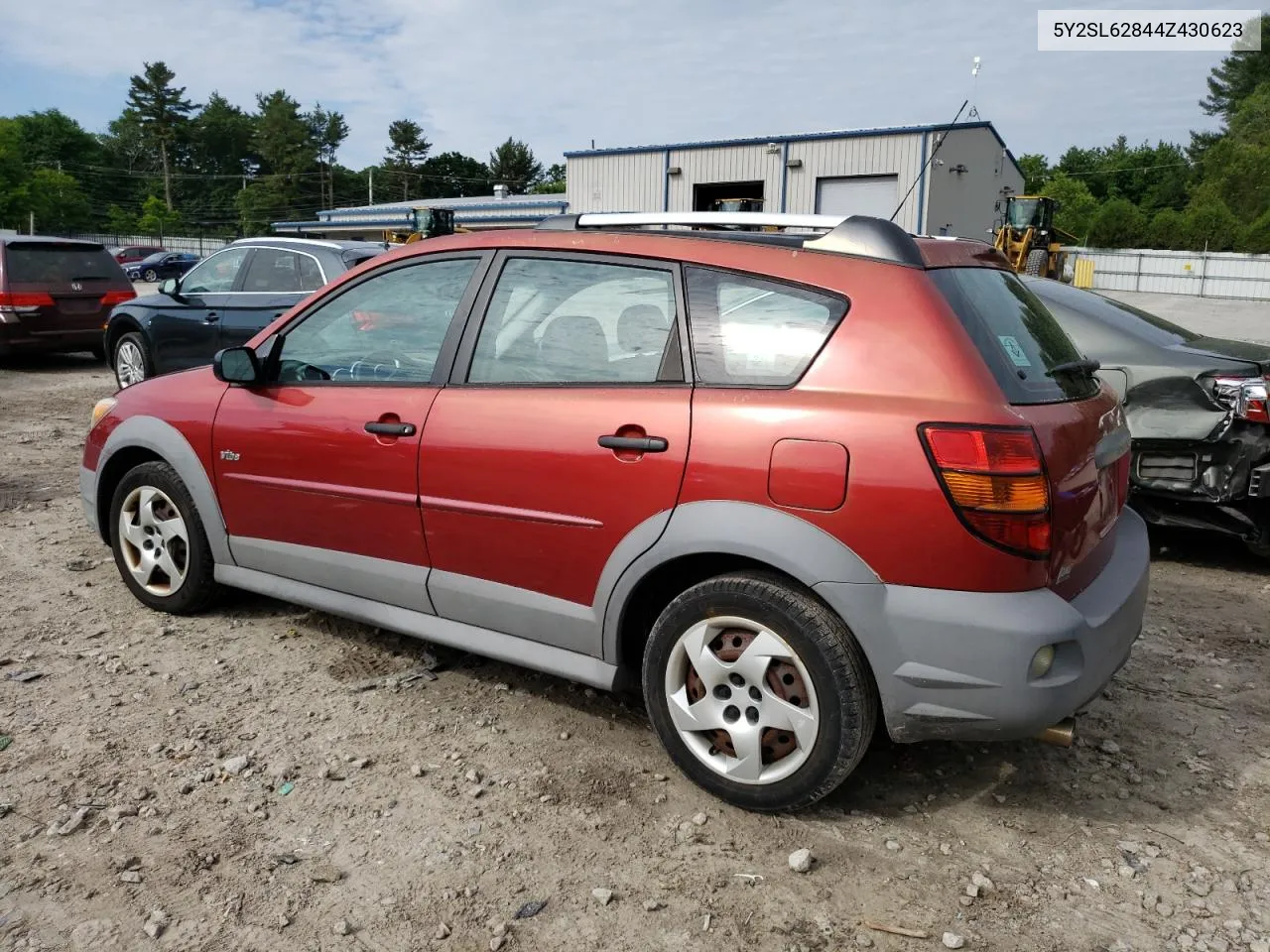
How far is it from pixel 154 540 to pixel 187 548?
204mm

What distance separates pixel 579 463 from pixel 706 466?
1.45 ft

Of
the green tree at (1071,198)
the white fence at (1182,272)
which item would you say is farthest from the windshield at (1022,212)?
the green tree at (1071,198)

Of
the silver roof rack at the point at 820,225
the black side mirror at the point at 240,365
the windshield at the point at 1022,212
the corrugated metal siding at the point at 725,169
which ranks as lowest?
the black side mirror at the point at 240,365

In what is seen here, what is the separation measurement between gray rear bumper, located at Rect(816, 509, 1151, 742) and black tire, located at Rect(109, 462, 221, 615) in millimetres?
2829

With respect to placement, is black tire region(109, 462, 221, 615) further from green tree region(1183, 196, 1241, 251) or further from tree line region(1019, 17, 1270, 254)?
green tree region(1183, 196, 1241, 251)

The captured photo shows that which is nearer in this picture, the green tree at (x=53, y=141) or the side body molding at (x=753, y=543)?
the side body molding at (x=753, y=543)

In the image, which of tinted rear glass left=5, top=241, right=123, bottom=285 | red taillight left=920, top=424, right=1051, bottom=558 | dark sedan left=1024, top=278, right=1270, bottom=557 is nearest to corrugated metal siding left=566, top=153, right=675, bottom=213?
tinted rear glass left=5, top=241, right=123, bottom=285

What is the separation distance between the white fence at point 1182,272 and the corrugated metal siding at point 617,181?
18146 millimetres

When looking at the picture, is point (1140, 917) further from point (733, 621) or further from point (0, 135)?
point (0, 135)

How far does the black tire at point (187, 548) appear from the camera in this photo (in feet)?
13.6

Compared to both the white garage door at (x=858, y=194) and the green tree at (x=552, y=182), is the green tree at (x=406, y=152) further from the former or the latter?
the white garage door at (x=858, y=194)

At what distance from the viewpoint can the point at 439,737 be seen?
330 cm

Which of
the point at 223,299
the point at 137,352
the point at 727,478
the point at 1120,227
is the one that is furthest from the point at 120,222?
the point at 727,478

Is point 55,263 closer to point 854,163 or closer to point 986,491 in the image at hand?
point 986,491
